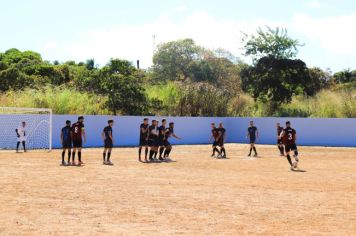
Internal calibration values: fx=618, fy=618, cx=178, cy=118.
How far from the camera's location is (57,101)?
4212 cm

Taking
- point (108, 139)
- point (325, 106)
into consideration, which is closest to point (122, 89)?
point (325, 106)

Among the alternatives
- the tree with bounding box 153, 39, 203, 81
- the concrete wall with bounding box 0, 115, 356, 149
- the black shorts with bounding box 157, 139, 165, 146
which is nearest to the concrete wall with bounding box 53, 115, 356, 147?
the concrete wall with bounding box 0, 115, 356, 149

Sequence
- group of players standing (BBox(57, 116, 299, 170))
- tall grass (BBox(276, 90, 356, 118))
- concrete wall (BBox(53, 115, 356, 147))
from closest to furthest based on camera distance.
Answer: group of players standing (BBox(57, 116, 299, 170))
concrete wall (BBox(53, 115, 356, 147))
tall grass (BBox(276, 90, 356, 118))

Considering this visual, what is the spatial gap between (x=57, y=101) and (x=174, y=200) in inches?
1157

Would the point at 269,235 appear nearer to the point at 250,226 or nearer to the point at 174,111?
the point at 250,226

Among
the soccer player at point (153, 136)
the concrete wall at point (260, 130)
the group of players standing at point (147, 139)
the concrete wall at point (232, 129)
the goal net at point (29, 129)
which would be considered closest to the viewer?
the group of players standing at point (147, 139)

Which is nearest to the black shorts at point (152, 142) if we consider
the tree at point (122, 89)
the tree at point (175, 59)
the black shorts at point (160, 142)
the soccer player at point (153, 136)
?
the soccer player at point (153, 136)

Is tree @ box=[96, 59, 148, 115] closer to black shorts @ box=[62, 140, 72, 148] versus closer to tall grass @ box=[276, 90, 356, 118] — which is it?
tall grass @ box=[276, 90, 356, 118]

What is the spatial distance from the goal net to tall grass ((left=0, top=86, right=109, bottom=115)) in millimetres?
5209

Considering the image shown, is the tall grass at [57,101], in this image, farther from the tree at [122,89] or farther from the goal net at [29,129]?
the goal net at [29,129]

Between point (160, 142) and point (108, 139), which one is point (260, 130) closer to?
point (160, 142)

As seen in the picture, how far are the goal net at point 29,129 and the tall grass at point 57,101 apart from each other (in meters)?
5.21

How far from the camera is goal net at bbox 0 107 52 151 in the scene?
34688 mm

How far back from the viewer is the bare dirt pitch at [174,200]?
35.2ft
